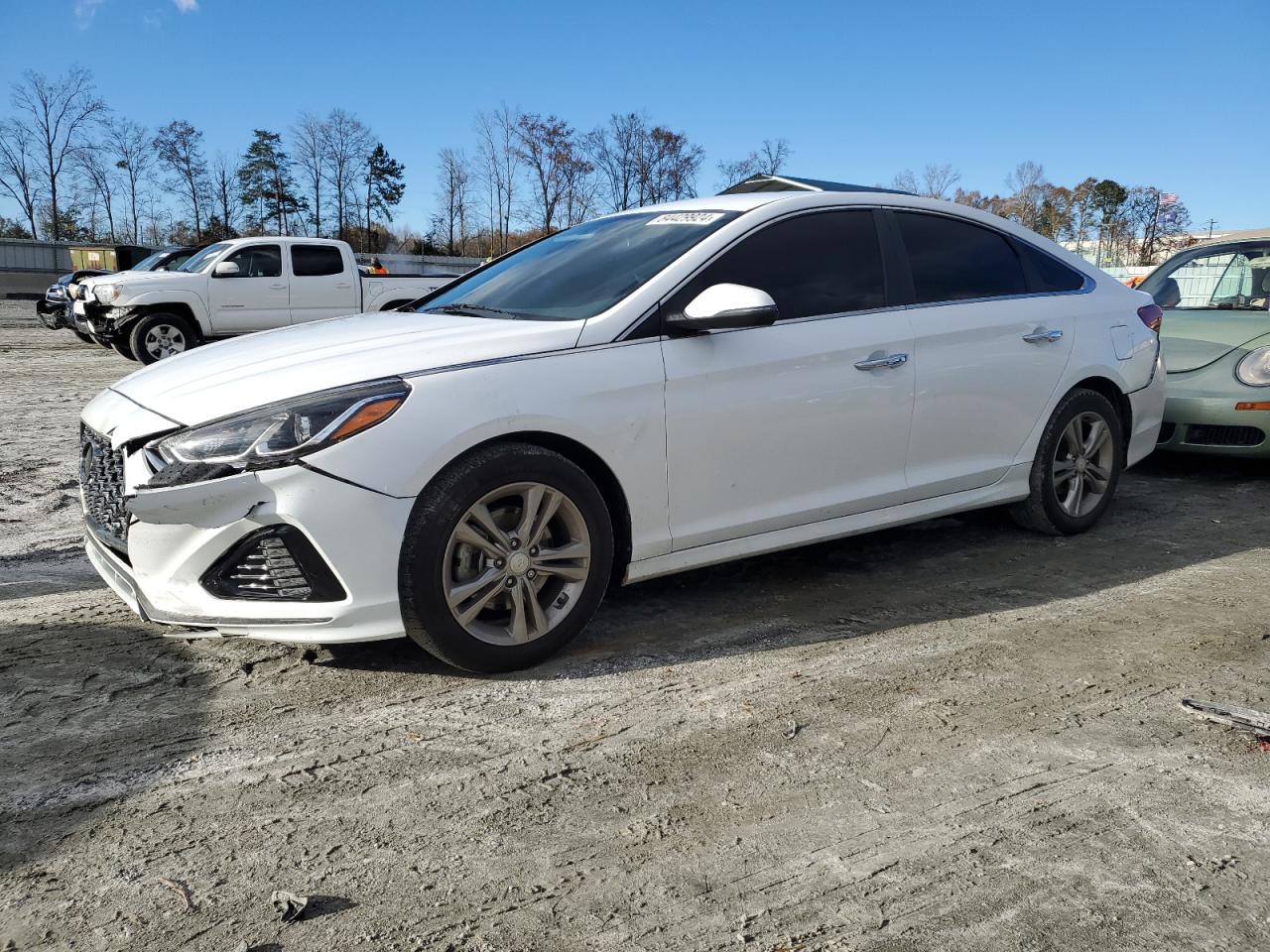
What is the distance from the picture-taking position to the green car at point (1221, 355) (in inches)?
261

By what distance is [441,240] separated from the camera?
47.5m

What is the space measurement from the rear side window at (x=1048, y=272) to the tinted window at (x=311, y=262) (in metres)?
12.5

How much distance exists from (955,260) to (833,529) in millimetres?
1494

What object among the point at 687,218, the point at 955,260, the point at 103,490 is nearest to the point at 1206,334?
the point at 955,260

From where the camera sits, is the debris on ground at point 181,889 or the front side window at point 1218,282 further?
the front side window at point 1218,282

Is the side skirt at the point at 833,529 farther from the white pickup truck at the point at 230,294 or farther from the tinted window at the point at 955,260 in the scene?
the white pickup truck at the point at 230,294

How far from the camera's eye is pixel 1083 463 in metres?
5.30

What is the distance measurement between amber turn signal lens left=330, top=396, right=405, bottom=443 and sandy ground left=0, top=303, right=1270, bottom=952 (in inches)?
33.8

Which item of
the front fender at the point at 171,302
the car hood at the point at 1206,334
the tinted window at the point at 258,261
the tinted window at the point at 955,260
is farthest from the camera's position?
the tinted window at the point at 258,261

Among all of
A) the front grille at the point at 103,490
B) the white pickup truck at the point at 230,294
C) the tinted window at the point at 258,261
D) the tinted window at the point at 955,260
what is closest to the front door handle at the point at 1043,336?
the tinted window at the point at 955,260

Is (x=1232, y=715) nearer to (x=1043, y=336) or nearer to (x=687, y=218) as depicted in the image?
(x=1043, y=336)

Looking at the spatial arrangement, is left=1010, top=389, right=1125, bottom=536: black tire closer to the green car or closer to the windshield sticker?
the green car

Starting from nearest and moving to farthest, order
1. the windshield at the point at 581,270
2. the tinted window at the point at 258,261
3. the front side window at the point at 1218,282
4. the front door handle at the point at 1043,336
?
1. the windshield at the point at 581,270
2. the front door handle at the point at 1043,336
3. the front side window at the point at 1218,282
4. the tinted window at the point at 258,261

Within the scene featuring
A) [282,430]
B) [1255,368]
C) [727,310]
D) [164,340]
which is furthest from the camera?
[164,340]
